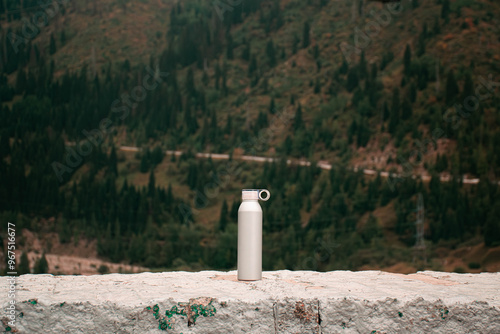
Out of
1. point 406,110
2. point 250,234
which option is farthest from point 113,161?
point 250,234

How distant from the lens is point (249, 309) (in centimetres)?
277

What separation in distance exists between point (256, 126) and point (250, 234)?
30501 mm

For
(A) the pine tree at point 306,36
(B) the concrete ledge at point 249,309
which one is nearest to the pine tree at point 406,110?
(A) the pine tree at point 306,36

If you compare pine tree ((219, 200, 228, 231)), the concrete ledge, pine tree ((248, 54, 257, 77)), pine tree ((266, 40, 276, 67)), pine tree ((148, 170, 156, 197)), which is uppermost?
pine tree ((266, 40, 276, 67))

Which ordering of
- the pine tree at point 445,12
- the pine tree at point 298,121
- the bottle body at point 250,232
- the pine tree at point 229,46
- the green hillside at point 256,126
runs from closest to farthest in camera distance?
the bottle body at point 250,232 → the green hillside at point 256,126 → the pine tree at point 298,121 → the pine tree at point 445,12 → the pine tree at point 229,46

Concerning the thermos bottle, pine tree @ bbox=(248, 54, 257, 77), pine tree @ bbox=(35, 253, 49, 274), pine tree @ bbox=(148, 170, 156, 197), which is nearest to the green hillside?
pine tree @ bbox=(248, 54, 257, 77)

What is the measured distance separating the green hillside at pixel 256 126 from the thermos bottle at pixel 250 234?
82.1 feet

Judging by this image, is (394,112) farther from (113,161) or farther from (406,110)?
(113,161)

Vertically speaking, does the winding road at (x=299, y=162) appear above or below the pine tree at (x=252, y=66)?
below

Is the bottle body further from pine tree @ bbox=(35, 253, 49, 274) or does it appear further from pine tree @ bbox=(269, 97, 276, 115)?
pine tree @ bbox=(269, 97, 276, 115)

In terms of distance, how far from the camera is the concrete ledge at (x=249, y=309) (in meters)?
2.73

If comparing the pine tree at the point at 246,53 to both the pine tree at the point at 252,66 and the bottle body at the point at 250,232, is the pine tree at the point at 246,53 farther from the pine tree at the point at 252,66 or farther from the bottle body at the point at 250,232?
the bottle body at the point at 250,232

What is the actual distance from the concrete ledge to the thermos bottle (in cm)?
18

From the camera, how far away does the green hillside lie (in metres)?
29.1
